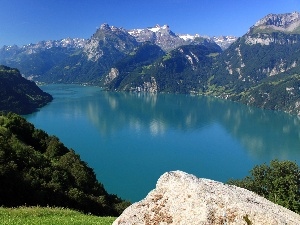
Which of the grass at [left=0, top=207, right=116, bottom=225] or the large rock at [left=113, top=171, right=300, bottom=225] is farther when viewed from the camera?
the grass at [left=0, top=207, right=116, bottom=225]

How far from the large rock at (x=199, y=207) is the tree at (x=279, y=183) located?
43956 millimetres

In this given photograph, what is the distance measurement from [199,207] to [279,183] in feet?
164

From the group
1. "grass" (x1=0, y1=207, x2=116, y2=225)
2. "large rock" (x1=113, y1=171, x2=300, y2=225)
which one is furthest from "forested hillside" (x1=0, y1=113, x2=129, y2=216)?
"large rock" (x1=113, y1=171, x2=300, y2=225)

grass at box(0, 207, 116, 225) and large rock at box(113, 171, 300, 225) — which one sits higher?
large rock at box(113, 171, 300, 225)

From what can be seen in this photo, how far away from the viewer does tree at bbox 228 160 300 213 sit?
5125 cm

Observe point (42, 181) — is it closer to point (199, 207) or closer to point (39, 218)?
point (39, 218)

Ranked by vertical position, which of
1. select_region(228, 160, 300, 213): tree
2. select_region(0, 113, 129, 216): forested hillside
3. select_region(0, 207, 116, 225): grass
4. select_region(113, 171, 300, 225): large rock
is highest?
select_region(113, 171, 300, 225): large rock

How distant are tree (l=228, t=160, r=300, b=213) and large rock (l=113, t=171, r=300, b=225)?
144 ft

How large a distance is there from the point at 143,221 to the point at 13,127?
53781 millimetres

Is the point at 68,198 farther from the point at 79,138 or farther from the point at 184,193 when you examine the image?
the point at 79,138

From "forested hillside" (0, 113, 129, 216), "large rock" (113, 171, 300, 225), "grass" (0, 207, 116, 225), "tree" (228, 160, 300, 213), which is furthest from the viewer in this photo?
"tree" (228, 160, 300, 213)

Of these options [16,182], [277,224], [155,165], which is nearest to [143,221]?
[277,224]

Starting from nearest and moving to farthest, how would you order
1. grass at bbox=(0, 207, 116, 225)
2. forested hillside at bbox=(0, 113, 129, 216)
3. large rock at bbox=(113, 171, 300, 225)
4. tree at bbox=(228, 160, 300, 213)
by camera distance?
large rock at bbox=(113, 171, 300, 225), grass at bbox=(0, 207, 116, 225), forested hillside at bbox=(0, 113, 129, 216), tree at bbox=(228, 160, 300, 213)

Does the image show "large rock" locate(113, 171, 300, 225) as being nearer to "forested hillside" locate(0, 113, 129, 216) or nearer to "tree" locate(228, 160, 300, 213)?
"forested hillside" locate(0, 113, 129, 216)
